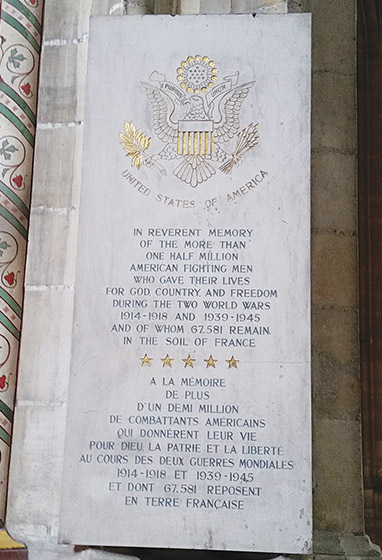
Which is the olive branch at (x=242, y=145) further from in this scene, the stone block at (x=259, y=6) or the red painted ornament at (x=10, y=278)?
the red painted ornament at (x=10, y=278)

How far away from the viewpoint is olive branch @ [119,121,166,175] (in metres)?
2.64

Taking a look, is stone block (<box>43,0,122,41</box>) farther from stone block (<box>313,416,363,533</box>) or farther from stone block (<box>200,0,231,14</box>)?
stone block (<box>313,416,363,533</box>)

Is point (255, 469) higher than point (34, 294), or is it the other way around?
point (34, 294)

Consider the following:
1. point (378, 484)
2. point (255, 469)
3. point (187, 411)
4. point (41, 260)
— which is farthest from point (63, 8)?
point (378, 484)

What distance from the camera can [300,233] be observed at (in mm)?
2549

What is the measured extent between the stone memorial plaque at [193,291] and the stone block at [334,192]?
1.24ft

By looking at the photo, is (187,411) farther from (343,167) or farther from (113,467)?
(343,167)

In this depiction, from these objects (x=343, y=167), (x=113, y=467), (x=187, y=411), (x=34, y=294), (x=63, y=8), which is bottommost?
(x=113, y=467)

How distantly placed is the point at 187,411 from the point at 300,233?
→ 59 cm

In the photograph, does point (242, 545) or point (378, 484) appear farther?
point (378, 484)

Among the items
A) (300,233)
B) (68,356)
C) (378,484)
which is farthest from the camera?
(378,484)

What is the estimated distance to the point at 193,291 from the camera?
2.54m

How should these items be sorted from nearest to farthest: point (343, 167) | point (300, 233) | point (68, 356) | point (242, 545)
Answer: point (242, 545) → point (300, 233) → point (68, 356) → point (343, 167)

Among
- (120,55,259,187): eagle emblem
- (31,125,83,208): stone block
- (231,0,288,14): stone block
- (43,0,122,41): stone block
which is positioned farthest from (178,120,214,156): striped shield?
(43,0,122,41): stone block
